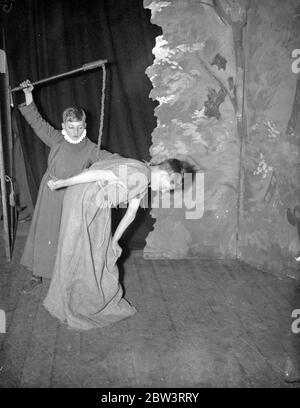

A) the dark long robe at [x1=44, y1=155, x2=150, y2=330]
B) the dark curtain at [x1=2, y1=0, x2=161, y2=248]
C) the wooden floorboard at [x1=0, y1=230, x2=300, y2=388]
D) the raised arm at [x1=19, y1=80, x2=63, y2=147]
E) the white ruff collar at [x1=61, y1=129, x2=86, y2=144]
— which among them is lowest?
the wooden floorboard at [x1=0, y1=230, x2=300, y2=388]

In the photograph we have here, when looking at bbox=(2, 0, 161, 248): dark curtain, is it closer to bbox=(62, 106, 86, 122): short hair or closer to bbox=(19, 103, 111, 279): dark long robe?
bbox=(19, 103, 111, 279): dark long robe

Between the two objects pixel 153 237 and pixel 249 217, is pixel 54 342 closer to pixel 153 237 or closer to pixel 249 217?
pixel 153 237

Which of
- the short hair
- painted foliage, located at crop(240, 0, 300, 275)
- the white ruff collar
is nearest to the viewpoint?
the short hair

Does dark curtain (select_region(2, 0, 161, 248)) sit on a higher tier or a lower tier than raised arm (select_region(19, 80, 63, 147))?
higher

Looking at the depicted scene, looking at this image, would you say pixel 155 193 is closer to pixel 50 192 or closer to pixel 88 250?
pixel 50 192

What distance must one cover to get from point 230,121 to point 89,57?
136 cm

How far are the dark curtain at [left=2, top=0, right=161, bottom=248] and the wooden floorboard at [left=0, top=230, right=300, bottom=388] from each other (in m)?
1.38

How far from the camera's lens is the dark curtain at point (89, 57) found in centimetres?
333

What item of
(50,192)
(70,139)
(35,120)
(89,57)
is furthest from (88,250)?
(89,57)

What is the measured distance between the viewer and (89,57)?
3.42 m

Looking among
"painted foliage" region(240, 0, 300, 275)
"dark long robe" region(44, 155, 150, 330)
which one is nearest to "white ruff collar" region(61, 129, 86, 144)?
"dark long robe" region(44, 155, 150, 330)

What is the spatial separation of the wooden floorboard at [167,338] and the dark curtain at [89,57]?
1384mm

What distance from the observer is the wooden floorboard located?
2180 mm

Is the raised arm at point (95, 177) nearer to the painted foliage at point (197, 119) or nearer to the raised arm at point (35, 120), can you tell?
the raised arm at point (35, 120)
